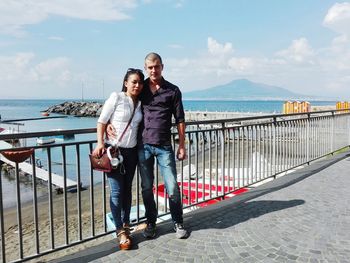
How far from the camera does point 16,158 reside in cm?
283

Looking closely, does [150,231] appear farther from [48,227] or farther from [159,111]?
[48,227]

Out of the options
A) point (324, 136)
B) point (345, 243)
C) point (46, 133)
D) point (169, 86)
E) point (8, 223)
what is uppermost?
point (169, 86)

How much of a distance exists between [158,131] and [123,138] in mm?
391

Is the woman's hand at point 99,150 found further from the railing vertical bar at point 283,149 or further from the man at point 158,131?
the railing vertical bar at point 283,149

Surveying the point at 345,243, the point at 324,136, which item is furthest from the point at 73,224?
the point at 345,243

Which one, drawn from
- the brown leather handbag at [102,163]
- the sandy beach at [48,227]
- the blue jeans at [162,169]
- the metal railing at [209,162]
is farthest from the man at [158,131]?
the sandy beach at [48,227]

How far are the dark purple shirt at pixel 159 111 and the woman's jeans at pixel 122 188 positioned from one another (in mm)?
256

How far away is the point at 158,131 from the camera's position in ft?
11.3

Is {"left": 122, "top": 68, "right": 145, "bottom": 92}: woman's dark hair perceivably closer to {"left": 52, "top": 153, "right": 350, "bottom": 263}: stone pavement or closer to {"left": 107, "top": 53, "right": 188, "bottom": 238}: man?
{"left": 107, "top": 53, "right": 188, "bottom": 238}: man

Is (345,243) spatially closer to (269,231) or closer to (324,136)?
(269,231)

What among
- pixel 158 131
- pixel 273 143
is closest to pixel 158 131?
pixel 158 131

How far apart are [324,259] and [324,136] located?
232 inches

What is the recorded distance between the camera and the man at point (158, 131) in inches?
135

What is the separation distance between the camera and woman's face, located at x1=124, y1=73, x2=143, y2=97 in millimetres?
3305
